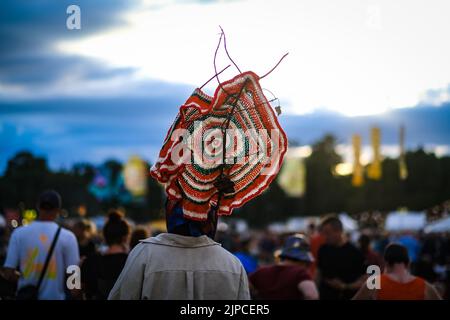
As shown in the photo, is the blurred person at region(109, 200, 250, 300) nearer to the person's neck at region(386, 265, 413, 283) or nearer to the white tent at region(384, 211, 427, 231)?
the person's neck at region(386, 265, 413, 283)

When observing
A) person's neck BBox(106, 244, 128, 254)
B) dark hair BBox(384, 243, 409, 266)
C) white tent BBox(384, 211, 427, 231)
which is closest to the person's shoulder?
person's neck BBox(106, 244, 128, 254)

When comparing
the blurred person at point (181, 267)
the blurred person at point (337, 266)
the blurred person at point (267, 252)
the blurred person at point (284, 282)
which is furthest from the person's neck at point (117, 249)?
the blurred person at point (267, 252)

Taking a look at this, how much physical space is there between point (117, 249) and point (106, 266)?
286 mm

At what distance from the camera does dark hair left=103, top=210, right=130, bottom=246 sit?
6395 millimetres

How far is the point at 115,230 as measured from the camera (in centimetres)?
643

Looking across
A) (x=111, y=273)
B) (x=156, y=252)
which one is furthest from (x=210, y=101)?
(x=111, y=273)

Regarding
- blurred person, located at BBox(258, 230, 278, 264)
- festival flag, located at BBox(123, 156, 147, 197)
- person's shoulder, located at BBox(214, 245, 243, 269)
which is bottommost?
blurred person, located at BBox(258, 230, 278, 264)

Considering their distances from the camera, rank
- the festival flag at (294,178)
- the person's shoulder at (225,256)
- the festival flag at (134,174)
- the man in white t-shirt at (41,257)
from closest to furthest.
A: 1. the person's shoulder at (225,256)
2. the man in white t-shirt at (41,257)
3. the festival flag at (294,178)
4. the festival flag at (134,174)

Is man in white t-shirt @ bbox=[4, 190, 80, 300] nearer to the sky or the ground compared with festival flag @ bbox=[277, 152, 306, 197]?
nearer to the ground

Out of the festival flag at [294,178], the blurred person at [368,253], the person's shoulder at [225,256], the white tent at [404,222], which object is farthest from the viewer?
the festival flag at [294,178]

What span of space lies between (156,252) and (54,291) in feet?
11.9

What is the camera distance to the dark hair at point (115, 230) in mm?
6395

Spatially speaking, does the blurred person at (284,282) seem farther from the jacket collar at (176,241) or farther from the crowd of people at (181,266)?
the jacket collar at (176,241)
